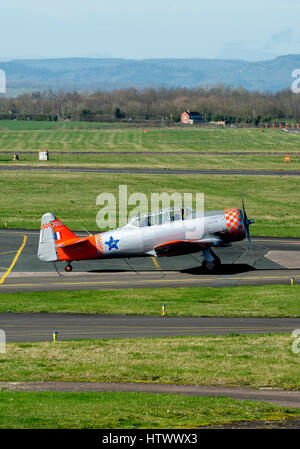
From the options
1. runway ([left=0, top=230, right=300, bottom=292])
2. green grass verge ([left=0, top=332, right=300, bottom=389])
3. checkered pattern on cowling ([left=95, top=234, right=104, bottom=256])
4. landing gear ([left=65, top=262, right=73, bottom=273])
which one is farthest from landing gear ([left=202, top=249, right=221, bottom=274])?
green grass verge ([left=0, top=332, right=300, bottom=389])

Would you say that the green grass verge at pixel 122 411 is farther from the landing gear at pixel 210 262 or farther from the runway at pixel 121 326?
the landing gear at pixel 210 262

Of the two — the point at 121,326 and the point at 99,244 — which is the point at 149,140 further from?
the point at 121,326

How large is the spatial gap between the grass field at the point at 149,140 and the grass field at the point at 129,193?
4449cm

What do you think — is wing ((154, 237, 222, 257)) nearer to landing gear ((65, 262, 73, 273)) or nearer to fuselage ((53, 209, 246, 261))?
fuselage ((53, 209, 246, 261))

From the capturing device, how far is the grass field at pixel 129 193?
181ft

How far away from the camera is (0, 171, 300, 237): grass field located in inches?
2176

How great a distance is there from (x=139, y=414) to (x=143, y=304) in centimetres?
1411

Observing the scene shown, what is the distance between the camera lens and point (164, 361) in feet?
70.7

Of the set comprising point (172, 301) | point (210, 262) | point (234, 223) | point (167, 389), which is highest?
point (234, 223)

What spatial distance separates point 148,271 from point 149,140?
119 m

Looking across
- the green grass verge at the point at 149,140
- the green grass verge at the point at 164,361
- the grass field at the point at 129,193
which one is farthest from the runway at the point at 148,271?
the green grass verge at the point at 149,140

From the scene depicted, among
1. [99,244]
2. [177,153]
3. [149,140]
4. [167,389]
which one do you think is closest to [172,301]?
[99,244]

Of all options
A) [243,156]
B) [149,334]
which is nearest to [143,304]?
[149,334]

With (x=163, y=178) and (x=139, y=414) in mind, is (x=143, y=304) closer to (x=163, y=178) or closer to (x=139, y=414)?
(x=139, y=414)
